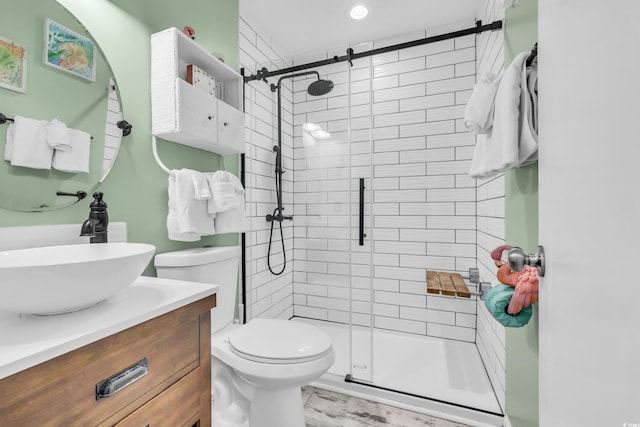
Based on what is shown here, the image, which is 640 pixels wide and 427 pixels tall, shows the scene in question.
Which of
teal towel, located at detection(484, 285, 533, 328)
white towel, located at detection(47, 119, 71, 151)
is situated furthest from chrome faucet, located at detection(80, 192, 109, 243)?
teal towel, located at detection(484, 285, 533, 328)

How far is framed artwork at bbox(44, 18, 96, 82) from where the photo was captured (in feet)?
3.23

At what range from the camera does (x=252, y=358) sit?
47.8 inches

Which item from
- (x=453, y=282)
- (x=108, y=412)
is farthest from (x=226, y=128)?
(x=453, y=282)

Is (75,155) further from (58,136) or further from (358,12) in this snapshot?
(358,12)

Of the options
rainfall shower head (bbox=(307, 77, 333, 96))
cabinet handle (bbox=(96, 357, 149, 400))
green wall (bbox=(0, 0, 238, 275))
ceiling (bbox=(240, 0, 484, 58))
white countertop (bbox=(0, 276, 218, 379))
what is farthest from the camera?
rainfall shower head (bbox=(307, 77, 333, 96))

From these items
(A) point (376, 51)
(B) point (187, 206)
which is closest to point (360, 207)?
(A) point (376, 51)

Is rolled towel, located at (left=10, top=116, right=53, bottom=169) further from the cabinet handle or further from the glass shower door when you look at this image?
the glass shower door

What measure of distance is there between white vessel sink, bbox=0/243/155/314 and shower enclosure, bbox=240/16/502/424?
1496 mm

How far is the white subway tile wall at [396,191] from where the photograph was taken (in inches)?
87.5

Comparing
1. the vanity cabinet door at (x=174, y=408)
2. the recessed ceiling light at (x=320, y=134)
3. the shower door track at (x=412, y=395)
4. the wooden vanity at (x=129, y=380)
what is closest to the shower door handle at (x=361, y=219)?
the recessed ceiling light at (x=320, y=134)

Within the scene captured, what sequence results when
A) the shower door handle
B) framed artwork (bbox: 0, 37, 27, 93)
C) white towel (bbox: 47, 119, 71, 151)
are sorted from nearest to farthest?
framed artwork (bbox: 0, 37, 27, 93) < white towel (bbox: 47, 119, 71, 151) < the shower door handle

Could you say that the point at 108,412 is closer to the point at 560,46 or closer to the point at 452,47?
the point at 560,46

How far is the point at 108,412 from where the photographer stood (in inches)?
24.4

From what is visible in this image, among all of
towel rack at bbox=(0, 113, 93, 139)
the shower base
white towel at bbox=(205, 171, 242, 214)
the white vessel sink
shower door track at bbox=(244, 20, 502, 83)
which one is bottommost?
the shower base
